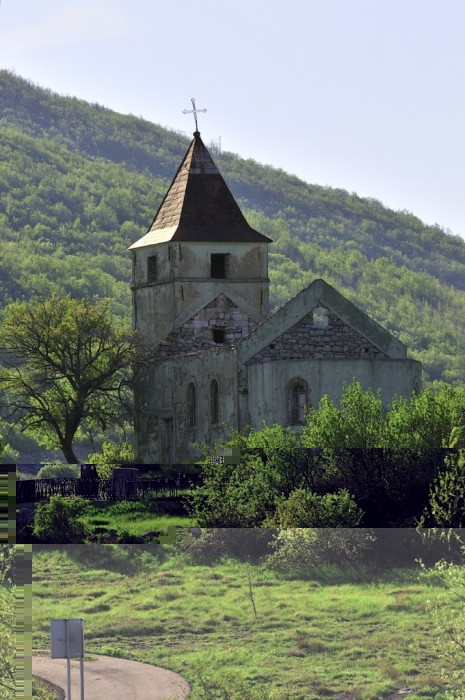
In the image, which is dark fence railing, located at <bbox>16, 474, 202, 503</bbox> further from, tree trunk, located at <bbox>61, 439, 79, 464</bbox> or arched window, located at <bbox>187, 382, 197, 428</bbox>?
tree trunk, located at <bbox>61, 439, 79, 464</bbox>

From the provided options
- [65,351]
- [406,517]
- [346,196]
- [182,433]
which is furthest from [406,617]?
[346,196]

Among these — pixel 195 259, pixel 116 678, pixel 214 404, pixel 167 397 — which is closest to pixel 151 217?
pixel 195 259

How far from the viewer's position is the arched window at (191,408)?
52131mm

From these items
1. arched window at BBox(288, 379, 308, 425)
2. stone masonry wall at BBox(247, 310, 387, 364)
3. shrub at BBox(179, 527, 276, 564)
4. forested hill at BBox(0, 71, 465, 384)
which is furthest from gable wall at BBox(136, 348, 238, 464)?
forested hill at BBox(0, 71, 465, 384)

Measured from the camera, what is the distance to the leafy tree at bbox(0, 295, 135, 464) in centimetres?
5556

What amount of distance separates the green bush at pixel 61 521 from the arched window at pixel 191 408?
23.5 meters

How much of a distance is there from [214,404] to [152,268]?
10033mm

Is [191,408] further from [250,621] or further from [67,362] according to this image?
[250,621]

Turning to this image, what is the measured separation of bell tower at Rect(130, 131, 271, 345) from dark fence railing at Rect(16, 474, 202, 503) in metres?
27.6

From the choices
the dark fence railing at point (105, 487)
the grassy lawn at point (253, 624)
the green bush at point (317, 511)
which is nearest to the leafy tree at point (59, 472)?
the dark fence railing at point (105, 487)

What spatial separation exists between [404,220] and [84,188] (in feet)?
120

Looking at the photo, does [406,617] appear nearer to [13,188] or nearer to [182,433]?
[182,433]

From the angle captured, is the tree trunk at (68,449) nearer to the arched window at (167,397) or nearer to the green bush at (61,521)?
the arched window at (167,397)

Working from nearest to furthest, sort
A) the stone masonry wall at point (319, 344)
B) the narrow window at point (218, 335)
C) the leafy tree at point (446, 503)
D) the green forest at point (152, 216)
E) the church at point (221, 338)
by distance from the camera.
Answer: the leafy tree at point (446, 503), the church at point (221, 338), the stone masonry wall at point (319, 344), the narrow window at point (218, 335), the green forest at point (152, 216)
